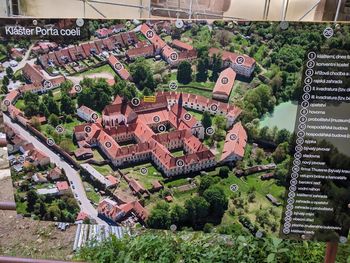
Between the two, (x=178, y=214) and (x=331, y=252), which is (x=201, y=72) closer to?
(x=178, y=214)

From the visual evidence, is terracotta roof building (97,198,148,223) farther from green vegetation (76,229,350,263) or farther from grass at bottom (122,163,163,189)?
green vegetation (76,229,350,263)

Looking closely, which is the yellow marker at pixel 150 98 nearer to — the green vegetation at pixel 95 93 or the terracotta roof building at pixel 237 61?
the green vegetation at pixel 95 93

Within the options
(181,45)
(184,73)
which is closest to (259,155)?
(184,73)

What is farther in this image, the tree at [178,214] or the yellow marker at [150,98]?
the tree at [178,214]

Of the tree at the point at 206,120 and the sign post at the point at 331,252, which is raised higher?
the tree at the point at 206,120

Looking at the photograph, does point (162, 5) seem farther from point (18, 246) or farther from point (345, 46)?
point (345, 46)

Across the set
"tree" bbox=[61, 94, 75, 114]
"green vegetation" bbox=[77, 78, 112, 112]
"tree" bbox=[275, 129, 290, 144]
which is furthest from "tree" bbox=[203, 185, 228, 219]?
"tree" bbox=[61, 94, 75, 114]

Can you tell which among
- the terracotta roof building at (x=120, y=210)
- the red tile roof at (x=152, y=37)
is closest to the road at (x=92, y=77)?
the red tile roof at (x=152, y=37)
